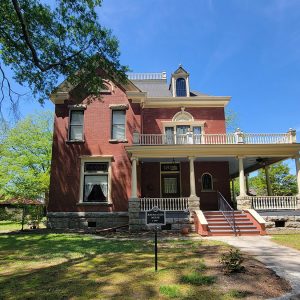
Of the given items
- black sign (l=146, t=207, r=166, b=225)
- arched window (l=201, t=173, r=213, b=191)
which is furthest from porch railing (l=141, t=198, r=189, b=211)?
black sign (l=146, t=207, r=166, b=225)

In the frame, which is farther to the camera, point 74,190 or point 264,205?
point 74,190

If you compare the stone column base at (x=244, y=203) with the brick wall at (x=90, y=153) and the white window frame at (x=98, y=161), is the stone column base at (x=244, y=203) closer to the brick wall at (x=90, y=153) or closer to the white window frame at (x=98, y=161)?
the brick wall at (x=90, y=153)

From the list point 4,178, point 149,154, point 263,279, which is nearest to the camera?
point 263,279

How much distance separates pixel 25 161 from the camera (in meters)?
31.5

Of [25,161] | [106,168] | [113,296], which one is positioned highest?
[25,161]

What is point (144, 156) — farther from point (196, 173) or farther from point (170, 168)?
point (196, 173)

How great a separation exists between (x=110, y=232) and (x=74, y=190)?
154 inches

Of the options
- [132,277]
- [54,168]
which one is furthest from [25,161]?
[132,277]

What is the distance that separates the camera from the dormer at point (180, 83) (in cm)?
2191

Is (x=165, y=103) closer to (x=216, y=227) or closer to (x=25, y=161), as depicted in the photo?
(x=216, y=227)

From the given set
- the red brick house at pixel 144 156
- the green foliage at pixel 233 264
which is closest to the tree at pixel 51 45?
the red brick house at pixel 144 156

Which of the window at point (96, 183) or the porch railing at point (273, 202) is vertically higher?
the window at point (96, 183)

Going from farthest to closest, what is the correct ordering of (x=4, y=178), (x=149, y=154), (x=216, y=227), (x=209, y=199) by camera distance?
(x=4, y=178)
(x=209, y=199)
(x=149, y=154)
(x=216, y=227)

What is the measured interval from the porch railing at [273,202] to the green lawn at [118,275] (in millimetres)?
8002
